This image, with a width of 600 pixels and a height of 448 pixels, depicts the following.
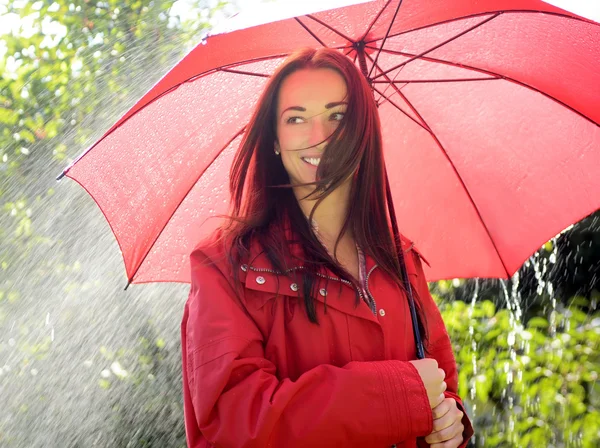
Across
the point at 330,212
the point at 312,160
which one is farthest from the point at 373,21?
the point at 330,212

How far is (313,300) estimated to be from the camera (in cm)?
225

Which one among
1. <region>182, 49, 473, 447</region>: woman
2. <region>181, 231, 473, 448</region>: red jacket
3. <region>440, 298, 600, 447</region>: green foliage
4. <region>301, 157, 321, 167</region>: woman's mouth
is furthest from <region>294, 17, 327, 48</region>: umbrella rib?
<region>440, 298, 600, 447</region>: green foliage

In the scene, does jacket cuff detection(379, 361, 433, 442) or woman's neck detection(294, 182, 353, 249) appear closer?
jacket cuff detection(379, 361, 433, 442)

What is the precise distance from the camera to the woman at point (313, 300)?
205 centimetres

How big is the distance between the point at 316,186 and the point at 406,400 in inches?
26.5

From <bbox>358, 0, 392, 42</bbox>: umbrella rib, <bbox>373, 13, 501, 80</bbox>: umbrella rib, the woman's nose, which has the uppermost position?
<bbox>358, 0, 392, 42</bbox>: umbrella rib

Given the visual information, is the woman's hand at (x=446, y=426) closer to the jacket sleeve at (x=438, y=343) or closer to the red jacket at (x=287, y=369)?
the red jacket at (x=287, y=369)

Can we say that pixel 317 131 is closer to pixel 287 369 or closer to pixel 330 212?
pixel 330 212

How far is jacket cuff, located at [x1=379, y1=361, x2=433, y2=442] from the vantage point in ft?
6.89

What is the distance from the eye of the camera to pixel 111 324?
5.45m

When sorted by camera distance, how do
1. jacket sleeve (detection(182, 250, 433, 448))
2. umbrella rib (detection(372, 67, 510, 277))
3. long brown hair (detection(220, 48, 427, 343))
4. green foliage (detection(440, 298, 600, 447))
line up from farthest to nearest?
green foliage (detection(440, 298, 600, 447)) → umbrella rib (detection(372, 67, 510, 277)) → long brown hair (detection(220, 48, 427, 343)) → jacket sleeve (detection(182, 250, 433, 448))

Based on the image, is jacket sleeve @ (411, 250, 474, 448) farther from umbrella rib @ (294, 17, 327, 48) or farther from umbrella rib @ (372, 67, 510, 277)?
umbrella rib @ (294, 17, 327, 48)

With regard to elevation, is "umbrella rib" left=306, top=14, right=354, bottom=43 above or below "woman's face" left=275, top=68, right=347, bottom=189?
above

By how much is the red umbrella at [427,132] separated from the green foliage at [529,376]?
1.73 metres
